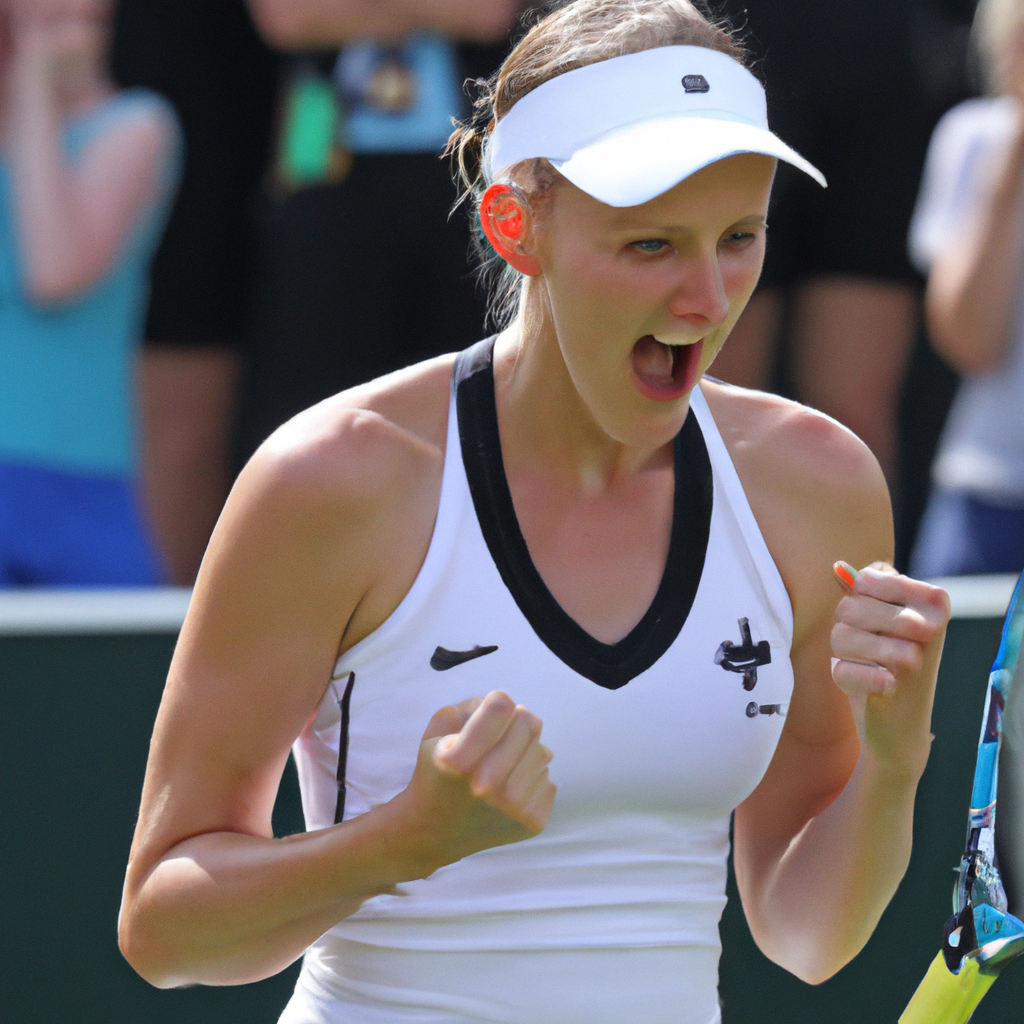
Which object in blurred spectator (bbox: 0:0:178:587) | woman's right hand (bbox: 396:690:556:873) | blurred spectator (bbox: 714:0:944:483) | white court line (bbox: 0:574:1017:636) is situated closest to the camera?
woman's right hand (bbox: 396:690:556:873)

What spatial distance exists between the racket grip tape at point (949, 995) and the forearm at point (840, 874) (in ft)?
0.67

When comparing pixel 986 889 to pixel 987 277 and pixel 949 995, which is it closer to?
pixel 949 995

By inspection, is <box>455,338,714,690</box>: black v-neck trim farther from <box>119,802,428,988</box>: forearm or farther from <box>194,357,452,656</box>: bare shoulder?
<box>119,802,428,988</box>: forearm

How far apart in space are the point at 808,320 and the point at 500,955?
2159 millimetres

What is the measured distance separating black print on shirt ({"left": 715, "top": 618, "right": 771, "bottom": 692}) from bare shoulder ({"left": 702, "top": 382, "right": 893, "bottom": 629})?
0.30 feet

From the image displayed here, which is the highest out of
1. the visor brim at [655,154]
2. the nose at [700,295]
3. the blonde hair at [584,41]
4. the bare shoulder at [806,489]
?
the blonde hair at [584,41]

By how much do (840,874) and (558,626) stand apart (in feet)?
1.40

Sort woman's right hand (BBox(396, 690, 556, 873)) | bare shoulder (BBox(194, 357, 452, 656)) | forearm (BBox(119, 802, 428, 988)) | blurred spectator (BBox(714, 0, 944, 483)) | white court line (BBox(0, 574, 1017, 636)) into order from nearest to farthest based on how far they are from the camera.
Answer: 1. woman's right hand (BBox(396, 690, 556, 873))
2. forearm (BBox(119, 802, 428, 988))
3. bare shoulder (BBox(194, 357, 452, 656))
4. white court line (BBox(0, 574, 1017, 636))
5. blurred spectator (BBox(714, 0, 944, 483))

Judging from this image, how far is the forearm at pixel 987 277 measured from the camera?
3.22m

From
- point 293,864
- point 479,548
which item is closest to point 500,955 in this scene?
point 293,864

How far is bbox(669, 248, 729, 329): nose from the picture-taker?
5.17ft

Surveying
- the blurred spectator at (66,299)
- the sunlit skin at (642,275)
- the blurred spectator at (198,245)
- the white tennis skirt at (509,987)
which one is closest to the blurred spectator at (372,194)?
the blurred spectator at (198,245)

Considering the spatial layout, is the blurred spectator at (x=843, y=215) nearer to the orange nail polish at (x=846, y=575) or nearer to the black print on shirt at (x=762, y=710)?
the black print on shirt at (x=762, y=710)

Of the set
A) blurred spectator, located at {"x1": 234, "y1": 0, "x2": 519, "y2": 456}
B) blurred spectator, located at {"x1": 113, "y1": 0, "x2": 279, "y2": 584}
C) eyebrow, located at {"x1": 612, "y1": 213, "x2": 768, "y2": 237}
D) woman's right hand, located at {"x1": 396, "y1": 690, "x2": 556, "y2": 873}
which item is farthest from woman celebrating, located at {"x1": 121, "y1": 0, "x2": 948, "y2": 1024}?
blurred spectator, located at {"x1": 113, "y1": 0, "x2": 279, "y2": 584}
